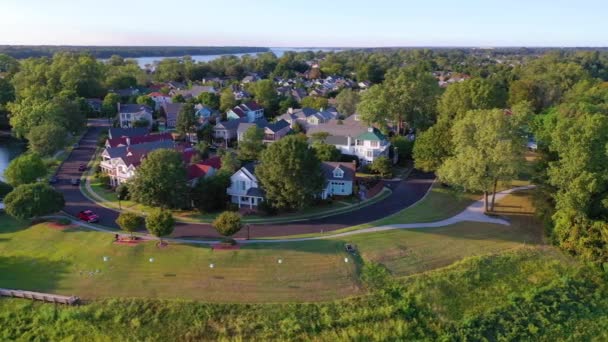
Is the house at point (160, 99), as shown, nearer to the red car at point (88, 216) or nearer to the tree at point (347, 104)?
the tree at point (347, 104)

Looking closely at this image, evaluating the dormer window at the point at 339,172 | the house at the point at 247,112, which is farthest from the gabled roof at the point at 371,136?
the house at the point at 247,112

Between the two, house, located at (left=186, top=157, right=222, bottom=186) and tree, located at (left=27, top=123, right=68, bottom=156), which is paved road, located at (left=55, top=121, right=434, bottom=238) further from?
house, located at (left=186, top=157, right=222, bottom=186)

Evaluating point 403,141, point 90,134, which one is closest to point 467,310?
point 403,141

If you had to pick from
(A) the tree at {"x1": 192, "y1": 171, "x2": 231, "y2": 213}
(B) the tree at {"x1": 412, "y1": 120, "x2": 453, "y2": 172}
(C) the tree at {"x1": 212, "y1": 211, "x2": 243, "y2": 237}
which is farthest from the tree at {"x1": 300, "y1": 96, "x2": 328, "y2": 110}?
(C) the tree at {"x1": 212, "y1": 211, "x2": 243, "y2": 237}

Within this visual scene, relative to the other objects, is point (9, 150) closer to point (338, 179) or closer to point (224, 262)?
point (338, 179)

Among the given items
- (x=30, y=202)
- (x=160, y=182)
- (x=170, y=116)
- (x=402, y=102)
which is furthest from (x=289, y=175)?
(x=170, y=116)

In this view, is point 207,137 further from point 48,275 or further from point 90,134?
point 48,275
